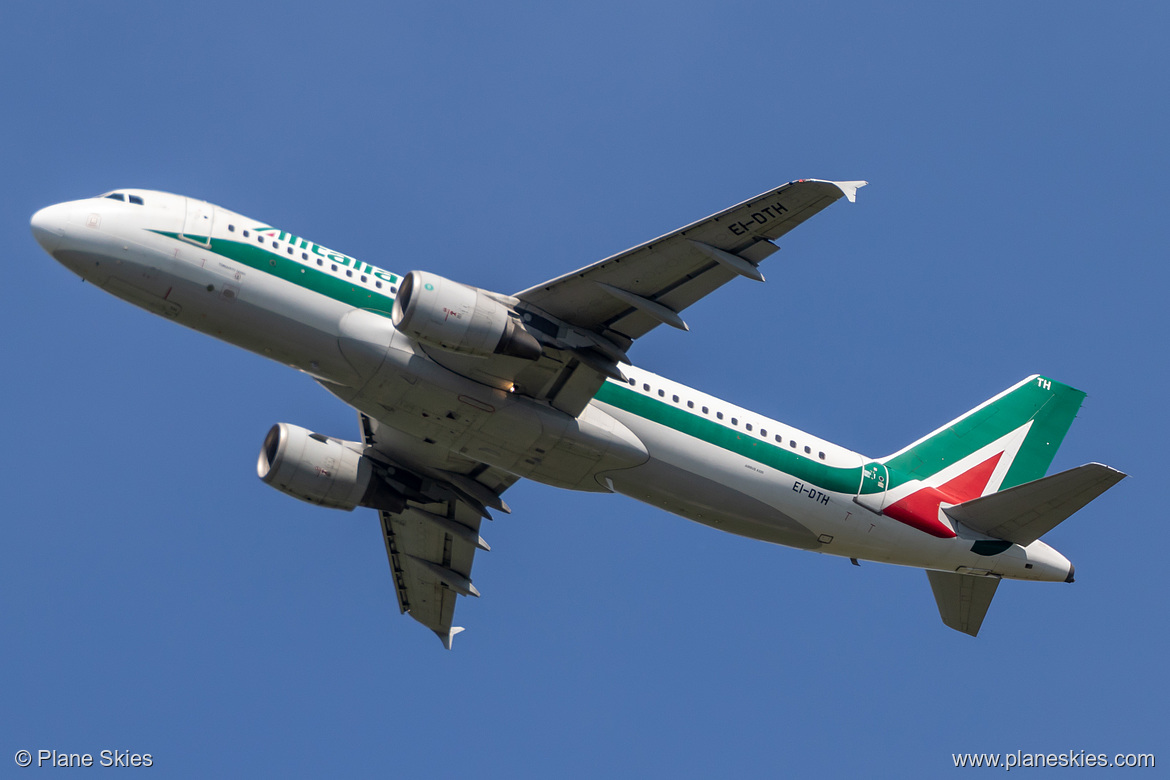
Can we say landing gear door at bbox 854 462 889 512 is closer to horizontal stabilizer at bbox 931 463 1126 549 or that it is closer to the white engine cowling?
horizontal stabilizer at bbox 931 463 1126 549

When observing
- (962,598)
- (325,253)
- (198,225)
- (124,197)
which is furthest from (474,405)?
(962,598)

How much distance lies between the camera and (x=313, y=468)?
1486 inches

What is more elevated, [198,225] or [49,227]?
[198,225]

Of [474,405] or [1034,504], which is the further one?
[1034,504]

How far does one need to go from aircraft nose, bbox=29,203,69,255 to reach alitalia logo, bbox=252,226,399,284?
489 cm

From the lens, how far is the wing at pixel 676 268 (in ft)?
96.7

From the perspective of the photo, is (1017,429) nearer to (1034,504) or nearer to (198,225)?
(1034,504)

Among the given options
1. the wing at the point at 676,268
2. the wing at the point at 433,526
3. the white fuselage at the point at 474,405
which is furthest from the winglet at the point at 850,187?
the wing at the point at 433,526

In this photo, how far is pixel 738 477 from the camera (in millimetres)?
35250

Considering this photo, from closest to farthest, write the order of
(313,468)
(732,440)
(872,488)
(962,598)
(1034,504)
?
(732,440) → (1034,504) → (872,488) → (313,468) → (962,598)

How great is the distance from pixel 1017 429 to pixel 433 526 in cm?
2108

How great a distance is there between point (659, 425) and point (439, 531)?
442 inches

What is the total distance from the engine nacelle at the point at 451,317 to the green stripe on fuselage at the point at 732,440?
14.3 ft

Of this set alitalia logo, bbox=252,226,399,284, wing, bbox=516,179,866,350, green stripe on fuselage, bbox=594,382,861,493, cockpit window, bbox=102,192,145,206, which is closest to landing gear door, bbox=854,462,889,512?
green stripe on fuselage, bbox=594,382,861,493
